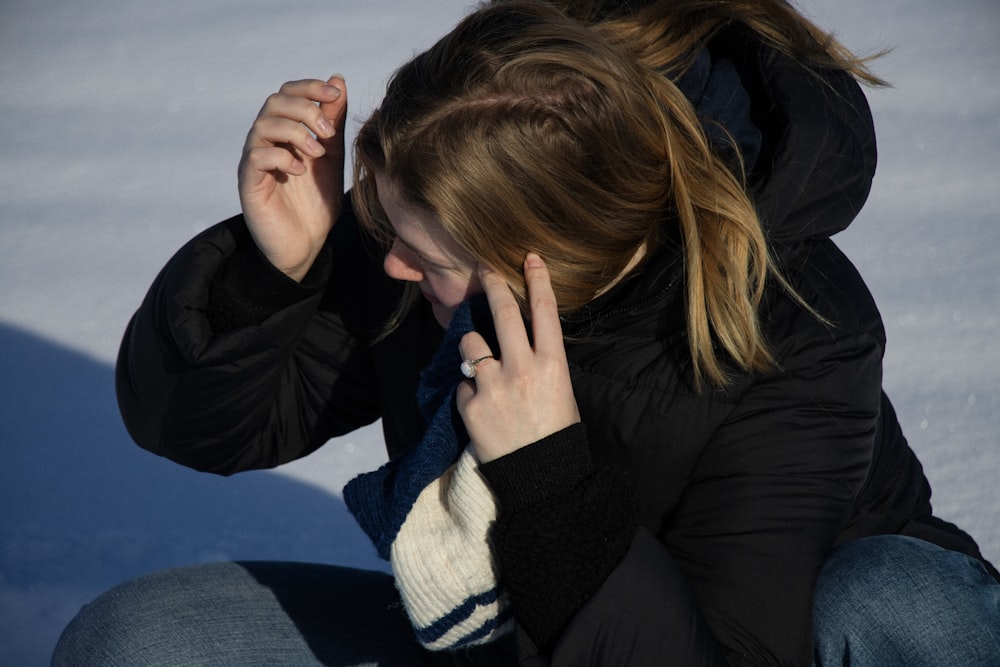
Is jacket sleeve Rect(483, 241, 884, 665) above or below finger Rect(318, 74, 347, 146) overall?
below

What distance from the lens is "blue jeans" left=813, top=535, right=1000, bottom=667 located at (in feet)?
3.20

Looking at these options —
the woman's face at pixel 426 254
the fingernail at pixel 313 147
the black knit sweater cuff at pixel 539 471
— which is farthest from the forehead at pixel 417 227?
the black knit sweater cuff at pixel 539 471

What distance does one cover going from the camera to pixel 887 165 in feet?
9.63

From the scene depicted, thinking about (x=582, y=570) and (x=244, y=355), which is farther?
(x=244, y=355)

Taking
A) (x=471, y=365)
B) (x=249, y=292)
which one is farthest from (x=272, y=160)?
(x=471, y=365)

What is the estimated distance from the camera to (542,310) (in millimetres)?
1007

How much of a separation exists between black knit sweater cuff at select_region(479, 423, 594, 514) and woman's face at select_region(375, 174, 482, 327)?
208 millimetres

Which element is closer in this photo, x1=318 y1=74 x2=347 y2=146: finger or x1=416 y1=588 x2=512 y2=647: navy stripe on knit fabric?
x1=416 y1=588 x2=512 y2=647: navy stripe on knit fabric

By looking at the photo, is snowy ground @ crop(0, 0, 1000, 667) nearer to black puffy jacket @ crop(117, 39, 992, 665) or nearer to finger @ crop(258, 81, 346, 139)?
finger @ crop(258, 81, 346, 139)

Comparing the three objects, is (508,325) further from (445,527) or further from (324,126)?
(324,126)

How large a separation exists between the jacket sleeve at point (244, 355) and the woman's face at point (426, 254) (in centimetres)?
21

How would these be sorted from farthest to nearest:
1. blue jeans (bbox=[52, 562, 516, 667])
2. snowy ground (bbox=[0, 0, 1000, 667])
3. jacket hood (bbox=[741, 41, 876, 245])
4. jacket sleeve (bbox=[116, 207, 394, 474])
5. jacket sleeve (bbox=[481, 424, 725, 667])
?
snowy ground (bbox=[0, 0, 1000, 667]), jacket sleeve (bbox=[116, 207, 394, 474]), blue jeans (bbox=[52, 562, 516, 667]), jacket hood (bbox=[741, 41, 876, 245]), jacket sleeve (bbox=[481, 424, 725, 667])

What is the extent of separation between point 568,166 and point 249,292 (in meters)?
0.46

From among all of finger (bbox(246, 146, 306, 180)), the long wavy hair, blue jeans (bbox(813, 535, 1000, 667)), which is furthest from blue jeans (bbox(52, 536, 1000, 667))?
finger (bbox(246, 146, 306, 180))
